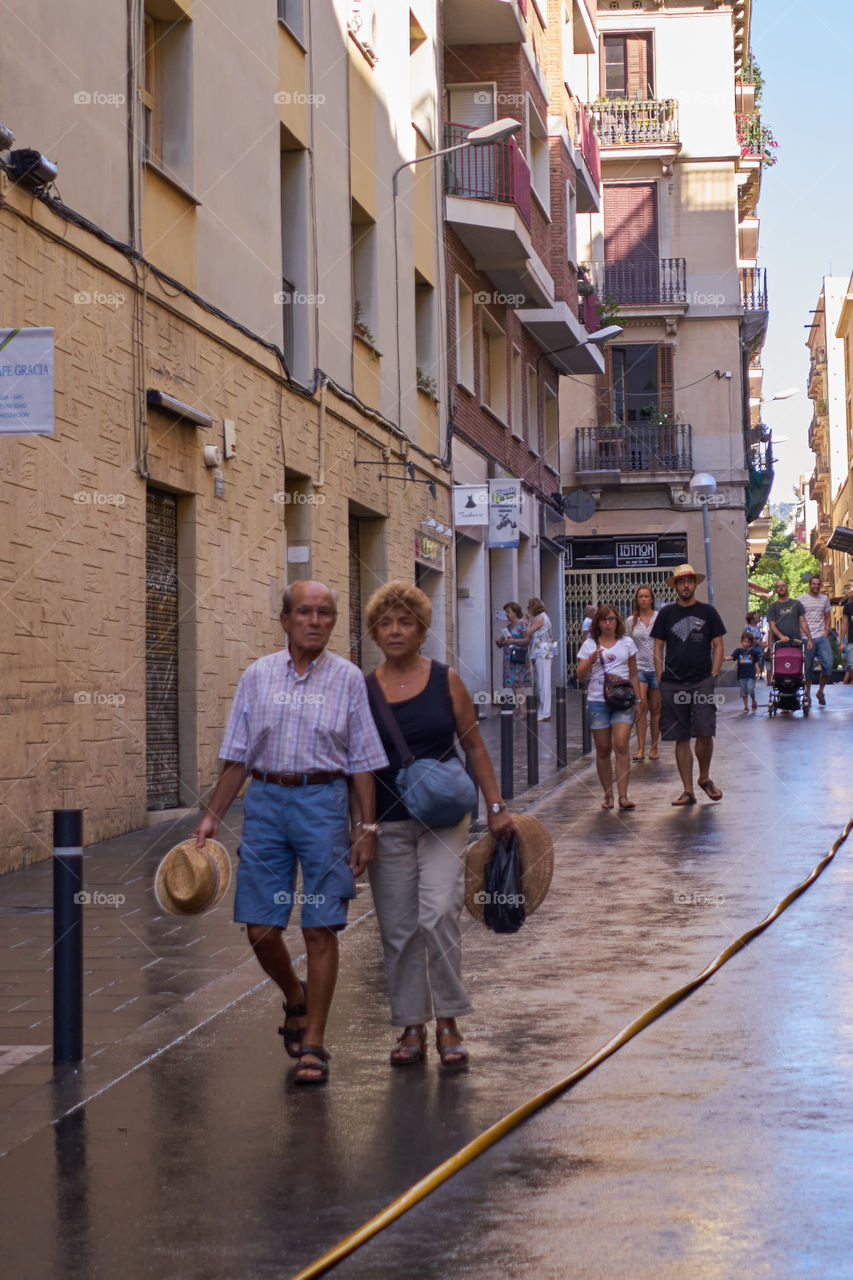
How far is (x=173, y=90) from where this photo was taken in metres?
14.8

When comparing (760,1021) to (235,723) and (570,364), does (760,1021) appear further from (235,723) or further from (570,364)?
(570,364)

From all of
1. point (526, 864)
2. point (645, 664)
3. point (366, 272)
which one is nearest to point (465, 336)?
point (366, 272)

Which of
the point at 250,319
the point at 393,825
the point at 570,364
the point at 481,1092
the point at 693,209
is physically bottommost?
the point at 481,1092

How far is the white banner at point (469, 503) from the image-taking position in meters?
26.3

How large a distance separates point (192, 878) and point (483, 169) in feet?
72.9

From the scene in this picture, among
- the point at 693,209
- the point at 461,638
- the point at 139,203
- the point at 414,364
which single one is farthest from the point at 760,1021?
the point at 693,209

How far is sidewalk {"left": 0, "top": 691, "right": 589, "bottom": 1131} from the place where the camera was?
6.46 m

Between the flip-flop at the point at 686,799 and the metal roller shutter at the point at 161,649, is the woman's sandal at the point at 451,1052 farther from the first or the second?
the flip-flop at the point at 686,799

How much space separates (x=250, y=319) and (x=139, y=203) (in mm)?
3086

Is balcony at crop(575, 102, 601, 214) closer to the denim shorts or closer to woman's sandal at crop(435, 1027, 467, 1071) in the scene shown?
the denim shorts

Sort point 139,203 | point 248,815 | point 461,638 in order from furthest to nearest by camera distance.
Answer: point 461,638 < point 139,203 < point 248,815

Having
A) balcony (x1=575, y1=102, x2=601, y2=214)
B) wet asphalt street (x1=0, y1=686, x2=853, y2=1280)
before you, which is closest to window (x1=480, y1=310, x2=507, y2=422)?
balcony (x1=575, y1=102, x2=601, y2=214)

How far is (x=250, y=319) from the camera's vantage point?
16.5m

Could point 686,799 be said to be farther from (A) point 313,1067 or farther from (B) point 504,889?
(A) point 313,1067
